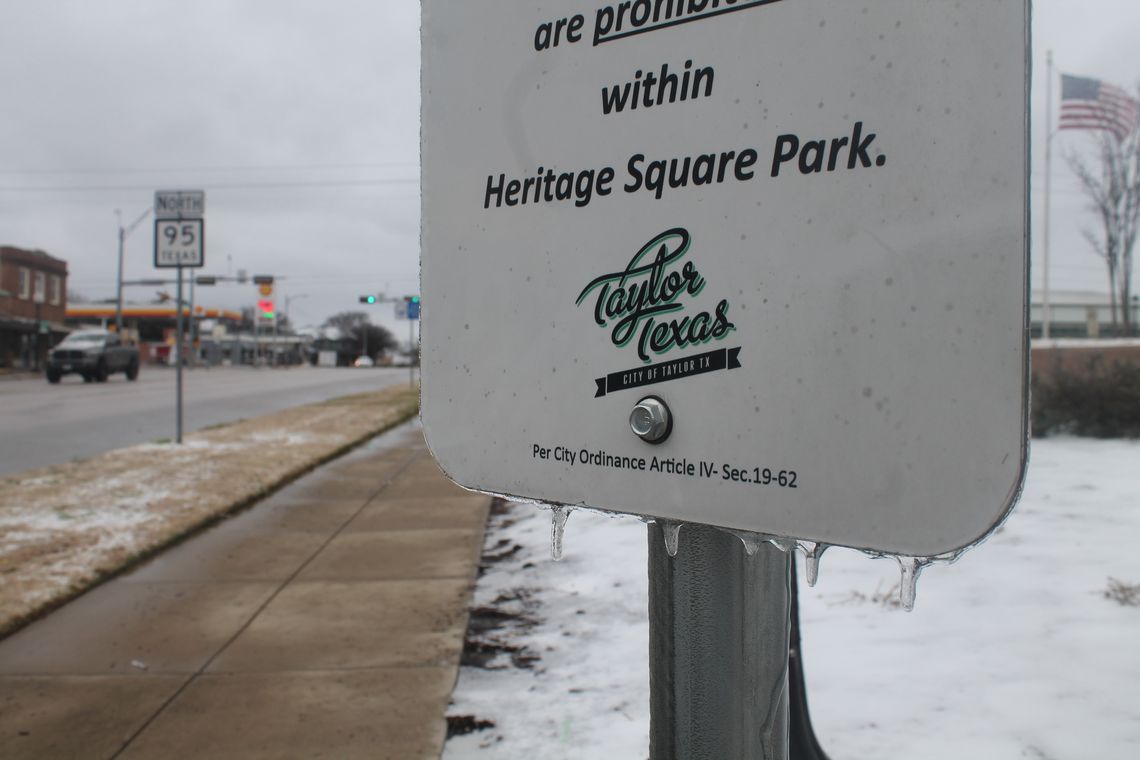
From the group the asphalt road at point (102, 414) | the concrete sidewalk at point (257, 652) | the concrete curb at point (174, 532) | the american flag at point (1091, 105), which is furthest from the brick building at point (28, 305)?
the american flag at point (1091, 105)

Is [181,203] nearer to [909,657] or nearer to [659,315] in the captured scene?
[909,657]

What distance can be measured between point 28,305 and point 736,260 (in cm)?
5279

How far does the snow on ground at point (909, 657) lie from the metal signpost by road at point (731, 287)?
1.91 metres


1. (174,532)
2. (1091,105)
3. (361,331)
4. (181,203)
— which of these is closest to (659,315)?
(174,532)

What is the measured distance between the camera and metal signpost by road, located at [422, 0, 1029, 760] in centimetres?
79

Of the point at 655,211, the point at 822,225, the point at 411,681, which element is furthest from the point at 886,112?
the point at 411,681

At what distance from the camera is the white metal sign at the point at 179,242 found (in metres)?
10.2

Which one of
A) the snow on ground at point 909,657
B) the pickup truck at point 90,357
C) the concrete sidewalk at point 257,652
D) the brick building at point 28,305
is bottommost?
the concrete sidewalk at point 257,652

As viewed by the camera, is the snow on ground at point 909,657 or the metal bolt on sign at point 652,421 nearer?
the metal bolt on sign at point 652,421

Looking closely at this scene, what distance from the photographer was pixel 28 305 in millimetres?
45344

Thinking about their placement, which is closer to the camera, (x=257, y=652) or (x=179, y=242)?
(x=257, y=652)

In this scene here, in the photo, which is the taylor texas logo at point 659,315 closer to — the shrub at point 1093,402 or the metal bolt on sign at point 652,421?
the metal bolt on sign at point 652,421

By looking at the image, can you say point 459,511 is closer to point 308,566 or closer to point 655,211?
point 308,566

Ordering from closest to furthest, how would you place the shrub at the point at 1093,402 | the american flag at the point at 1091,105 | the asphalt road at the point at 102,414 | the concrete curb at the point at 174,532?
the concrete curb at the point at 174,532
the shrub at the point at 1093,402
the asphalt road at the point at 102,414
the american flag at the point at 1091,105
